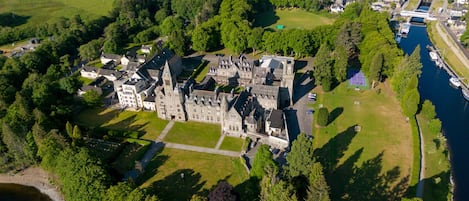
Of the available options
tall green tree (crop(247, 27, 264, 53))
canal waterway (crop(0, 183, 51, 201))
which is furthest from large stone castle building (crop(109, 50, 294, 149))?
canal waterway (crop(0, 183, 51, 201))

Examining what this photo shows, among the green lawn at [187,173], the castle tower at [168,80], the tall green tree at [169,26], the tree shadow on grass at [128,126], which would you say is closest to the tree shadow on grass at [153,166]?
the green lawn at [187,173]

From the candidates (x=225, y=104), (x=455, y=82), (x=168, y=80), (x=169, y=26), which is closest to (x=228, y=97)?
(x=225, y=104)

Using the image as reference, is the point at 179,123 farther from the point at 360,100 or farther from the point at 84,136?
the point at 360,100

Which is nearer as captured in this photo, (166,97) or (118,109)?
(166,97)

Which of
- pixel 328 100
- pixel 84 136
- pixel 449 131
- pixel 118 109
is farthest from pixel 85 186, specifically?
pixel 449 131

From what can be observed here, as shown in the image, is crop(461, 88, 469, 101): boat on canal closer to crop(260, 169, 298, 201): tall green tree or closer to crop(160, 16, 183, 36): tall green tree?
crop(260, 169, 298, 201): tall green tree

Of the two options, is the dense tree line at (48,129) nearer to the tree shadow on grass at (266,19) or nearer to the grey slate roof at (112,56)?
the grey slate roof at (112,56)

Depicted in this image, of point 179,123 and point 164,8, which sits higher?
point 164,8
